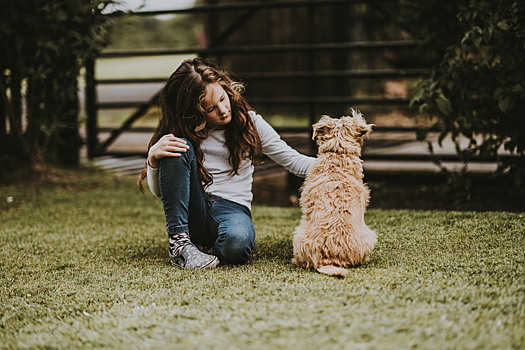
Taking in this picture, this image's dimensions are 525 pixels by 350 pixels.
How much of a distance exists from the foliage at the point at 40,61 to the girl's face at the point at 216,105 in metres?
2.59

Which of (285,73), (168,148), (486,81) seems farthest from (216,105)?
(285,73)

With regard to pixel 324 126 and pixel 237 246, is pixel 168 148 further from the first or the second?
pixel 324 126

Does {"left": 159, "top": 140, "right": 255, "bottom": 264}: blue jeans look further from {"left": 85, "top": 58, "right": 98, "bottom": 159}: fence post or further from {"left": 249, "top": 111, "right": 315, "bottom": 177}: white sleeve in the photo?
{"left": 85, "top": 58, "right": 98, "bottom": 159}: fence post

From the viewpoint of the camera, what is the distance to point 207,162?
263 cm

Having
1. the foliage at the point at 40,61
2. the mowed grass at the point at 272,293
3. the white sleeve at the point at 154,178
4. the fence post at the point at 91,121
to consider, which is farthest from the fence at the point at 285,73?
the white sleeve at the point at 154,178

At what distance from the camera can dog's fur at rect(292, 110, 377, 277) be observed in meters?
2.12

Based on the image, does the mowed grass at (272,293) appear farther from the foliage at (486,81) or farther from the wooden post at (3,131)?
the wooden post at (3,131)

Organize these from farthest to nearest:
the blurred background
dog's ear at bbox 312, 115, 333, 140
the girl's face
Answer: the blurred background → the girl's face → dog's ear at bbox 312, 115, 333, 140

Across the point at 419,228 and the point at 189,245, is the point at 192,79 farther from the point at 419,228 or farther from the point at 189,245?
the point at 419,228

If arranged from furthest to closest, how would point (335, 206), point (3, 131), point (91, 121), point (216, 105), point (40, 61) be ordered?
point (91, 121), point (3, 131), point (40, 61), point (216, 105), point (335, 206)

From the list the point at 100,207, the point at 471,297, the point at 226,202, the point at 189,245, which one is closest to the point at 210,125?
the point at 226,202

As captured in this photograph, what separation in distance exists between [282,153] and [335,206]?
593 mm

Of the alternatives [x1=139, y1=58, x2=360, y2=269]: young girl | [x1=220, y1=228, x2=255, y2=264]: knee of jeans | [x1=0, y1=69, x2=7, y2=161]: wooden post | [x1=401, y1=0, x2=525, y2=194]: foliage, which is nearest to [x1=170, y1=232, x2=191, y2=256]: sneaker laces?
[x1=139, y1=58, x2=360, y2=269]: young girl

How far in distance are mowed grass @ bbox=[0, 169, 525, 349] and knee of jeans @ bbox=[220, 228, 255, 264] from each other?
0.21 ft
